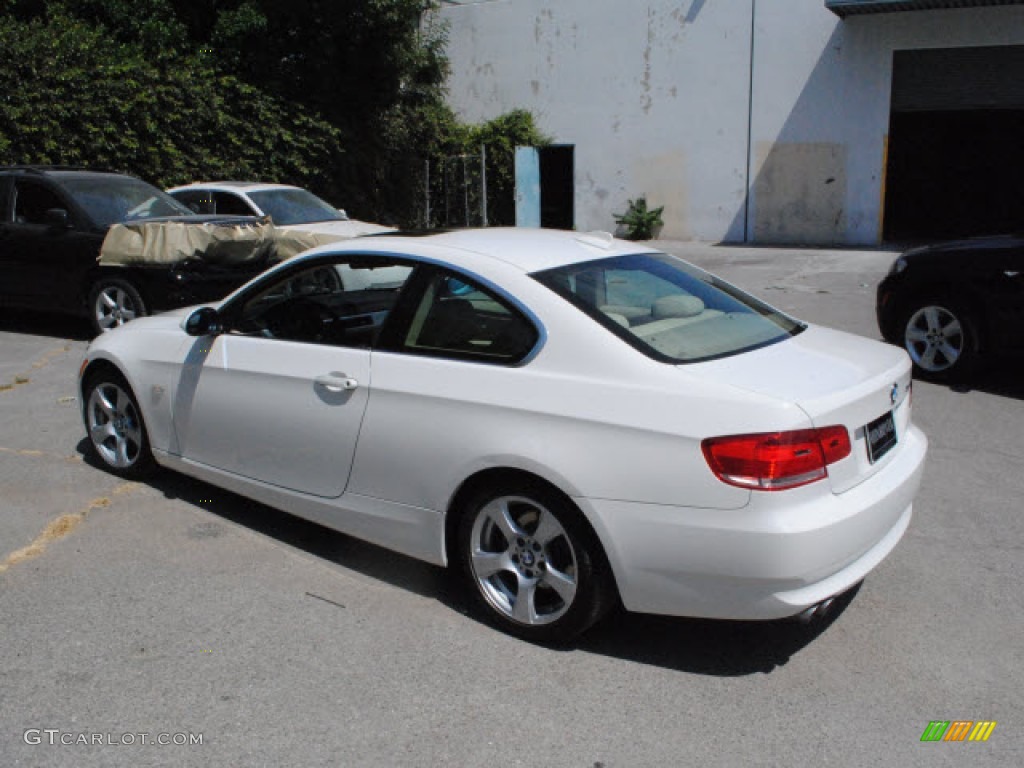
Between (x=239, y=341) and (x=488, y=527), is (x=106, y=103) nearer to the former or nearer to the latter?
(x=239, y=341)

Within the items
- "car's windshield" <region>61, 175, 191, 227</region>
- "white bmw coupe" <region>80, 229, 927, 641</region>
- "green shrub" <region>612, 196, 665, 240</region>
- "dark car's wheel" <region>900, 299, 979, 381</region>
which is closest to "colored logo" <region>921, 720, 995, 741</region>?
"white bmw coupe" <region>80, 229, 927, 641</region>

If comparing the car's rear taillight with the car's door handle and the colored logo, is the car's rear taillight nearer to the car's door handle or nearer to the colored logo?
the colored logo

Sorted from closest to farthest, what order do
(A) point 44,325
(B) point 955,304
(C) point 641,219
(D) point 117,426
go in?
(D) point 117,426 → (B) point 955,304 → (A) point 44,325 → (C) point 641,219

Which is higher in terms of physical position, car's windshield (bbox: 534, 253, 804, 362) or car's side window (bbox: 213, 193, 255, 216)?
car's side window (bbox: 213, 193, 255, 216)

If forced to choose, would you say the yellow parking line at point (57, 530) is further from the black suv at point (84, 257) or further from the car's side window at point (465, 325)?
the black suv at point (84, 257)

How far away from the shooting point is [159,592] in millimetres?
4191

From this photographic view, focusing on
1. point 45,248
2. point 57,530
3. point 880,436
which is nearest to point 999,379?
point 880,436

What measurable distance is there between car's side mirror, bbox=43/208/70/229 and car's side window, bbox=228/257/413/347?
18.9 feet

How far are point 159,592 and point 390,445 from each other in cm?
123

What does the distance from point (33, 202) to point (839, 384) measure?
30.4 feet

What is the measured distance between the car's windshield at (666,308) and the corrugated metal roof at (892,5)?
16.5 m

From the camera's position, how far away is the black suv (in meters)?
9.23

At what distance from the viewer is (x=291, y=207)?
12.6 m

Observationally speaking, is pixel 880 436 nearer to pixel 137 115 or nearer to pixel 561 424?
pixel 561 424
